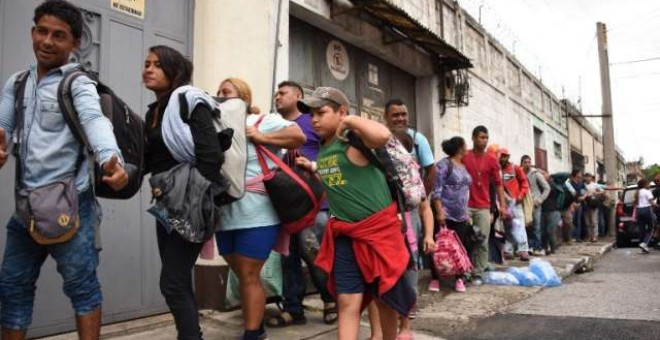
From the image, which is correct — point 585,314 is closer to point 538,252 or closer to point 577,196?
point 538,252

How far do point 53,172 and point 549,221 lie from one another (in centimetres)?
956

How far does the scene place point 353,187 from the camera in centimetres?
293

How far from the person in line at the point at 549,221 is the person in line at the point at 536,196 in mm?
216

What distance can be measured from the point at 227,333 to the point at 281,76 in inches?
106

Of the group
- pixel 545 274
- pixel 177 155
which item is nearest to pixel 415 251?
pixel 177 155

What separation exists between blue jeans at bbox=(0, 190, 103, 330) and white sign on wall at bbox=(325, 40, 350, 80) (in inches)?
206

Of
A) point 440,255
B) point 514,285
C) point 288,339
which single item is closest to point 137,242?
point 288,339

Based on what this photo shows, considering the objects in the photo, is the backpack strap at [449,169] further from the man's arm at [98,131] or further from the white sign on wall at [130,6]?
the man's arm at [98,131]

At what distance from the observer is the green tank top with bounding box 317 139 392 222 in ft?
9.57

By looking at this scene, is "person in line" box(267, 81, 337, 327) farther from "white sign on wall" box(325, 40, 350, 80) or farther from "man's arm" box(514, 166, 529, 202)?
"man's arm" box(514, 166, 529, 202)

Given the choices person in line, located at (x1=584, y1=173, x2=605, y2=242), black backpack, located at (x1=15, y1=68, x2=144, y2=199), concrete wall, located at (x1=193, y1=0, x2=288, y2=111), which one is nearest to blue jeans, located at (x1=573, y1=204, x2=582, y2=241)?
person in line, located at (x1=584, y1=173, x2=605, y2=242)

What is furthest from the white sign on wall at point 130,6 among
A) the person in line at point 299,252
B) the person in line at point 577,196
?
the person in line at point 577,196

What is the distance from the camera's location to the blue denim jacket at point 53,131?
7.81 feet

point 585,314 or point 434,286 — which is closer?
point 585,314
